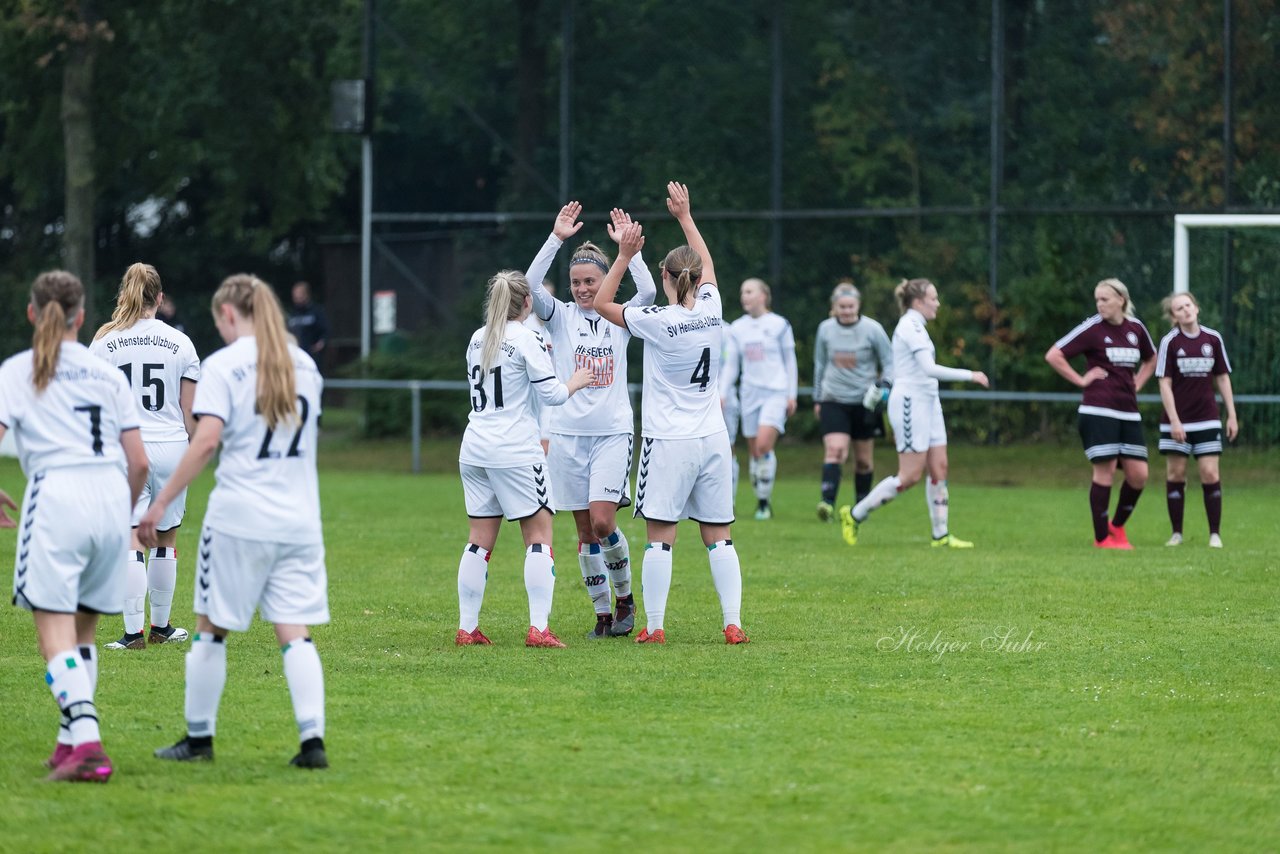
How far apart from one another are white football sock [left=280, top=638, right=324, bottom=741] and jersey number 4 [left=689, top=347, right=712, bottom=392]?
3351mm

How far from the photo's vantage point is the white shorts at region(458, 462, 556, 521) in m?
9.11

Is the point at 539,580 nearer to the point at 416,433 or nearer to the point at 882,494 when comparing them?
the point at 882,494

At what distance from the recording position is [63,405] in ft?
21.0

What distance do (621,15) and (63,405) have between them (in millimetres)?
20235

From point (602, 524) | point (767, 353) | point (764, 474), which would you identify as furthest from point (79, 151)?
point (602, 524)

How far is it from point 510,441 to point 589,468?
2.34 feet

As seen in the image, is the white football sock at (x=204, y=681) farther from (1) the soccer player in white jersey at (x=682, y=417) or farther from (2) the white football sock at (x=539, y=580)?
(1) the soccer player in white jersey at (x=682, y=417)

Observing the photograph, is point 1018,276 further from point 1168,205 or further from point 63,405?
point 63,405

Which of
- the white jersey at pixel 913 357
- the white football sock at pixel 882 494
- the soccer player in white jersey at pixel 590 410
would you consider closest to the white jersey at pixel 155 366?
the soccer player in white jersey at pixel 590 410

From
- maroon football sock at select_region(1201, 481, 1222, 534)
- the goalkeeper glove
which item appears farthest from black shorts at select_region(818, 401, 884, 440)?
maroon football sock at select_region(1201, 481, 1222, 534)

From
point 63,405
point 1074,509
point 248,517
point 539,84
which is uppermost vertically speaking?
point 539,84

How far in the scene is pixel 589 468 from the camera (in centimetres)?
968

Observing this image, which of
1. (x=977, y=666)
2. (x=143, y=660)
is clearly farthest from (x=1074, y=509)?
(x=143, y=660)

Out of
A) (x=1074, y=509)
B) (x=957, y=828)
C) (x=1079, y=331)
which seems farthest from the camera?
(x=1074, y=509)
